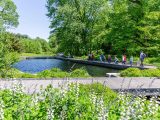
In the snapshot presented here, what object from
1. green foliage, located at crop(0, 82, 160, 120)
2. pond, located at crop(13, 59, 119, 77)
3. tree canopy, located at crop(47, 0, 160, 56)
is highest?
tree canopy, located at crop(47, 0, 160, 56)

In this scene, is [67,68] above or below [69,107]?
below

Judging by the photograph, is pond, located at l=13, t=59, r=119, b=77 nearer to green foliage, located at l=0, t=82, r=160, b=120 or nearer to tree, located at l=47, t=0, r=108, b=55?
tree, located at l=47, t=0, r=108, b=55

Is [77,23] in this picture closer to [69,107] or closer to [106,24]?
[106,24]

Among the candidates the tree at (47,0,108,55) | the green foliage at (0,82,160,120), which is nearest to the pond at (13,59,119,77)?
the tree at (47,0,108,55)

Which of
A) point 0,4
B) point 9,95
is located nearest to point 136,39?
point 0,4

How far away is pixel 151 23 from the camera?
56.2m

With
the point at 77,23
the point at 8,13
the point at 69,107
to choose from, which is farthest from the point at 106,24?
the point at 69,107

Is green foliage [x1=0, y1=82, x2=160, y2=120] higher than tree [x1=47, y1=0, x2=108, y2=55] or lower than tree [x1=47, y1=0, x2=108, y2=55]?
lower

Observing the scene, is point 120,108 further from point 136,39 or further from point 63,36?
point 63,36

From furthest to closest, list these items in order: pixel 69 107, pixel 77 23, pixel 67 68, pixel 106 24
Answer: pixel 106 24 → pixel 77 23 → pixel 67 68 → pixel 69 107

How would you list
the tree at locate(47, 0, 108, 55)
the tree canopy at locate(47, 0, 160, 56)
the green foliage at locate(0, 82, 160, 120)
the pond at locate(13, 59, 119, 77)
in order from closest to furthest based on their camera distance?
the green foliage at locate(0, 82, 160, 120)
the pond at locate(13, 59, 119, 77)
the tree canopy at locate(47, 0, 160, 56)
the tree at locate(47, 0, 108, 55)

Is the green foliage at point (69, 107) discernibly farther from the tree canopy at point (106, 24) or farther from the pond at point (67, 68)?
the tree canopy at point (106, 24)

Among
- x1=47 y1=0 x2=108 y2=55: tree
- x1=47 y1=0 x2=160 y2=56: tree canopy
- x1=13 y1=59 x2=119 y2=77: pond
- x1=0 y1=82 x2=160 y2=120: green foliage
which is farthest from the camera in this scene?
x1=47 y1=0 x2=108 y2=55: tree

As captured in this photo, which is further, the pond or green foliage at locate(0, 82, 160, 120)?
the pond
